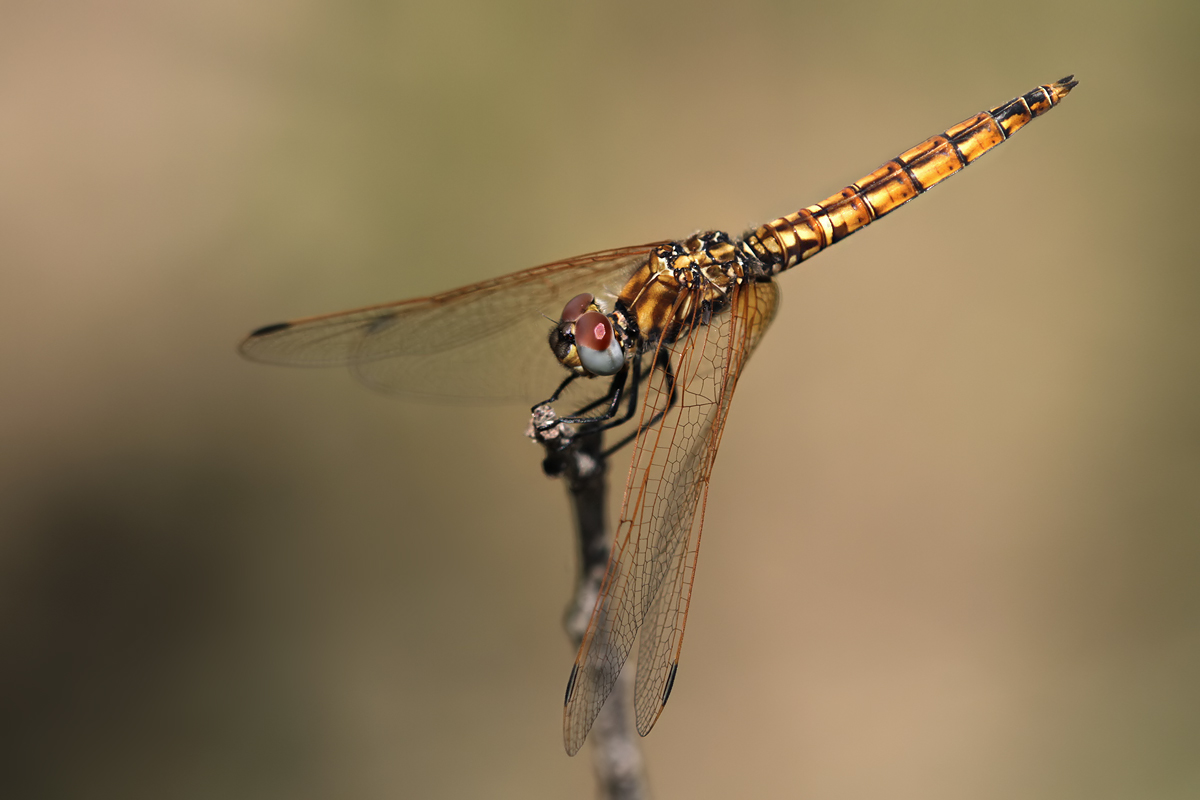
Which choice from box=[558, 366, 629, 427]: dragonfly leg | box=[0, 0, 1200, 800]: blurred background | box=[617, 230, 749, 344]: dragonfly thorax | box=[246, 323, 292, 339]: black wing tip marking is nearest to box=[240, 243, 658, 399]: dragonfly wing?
box=[246, 323, 292, 339]: black wing tip marking

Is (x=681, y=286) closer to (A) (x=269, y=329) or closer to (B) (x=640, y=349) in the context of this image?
(B) (x=640, y=349)

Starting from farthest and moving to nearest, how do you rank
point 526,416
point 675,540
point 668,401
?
point 526,416, point 668,401, point 675,540

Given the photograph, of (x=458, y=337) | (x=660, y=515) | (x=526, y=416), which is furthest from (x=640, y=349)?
(x=526, y=416)

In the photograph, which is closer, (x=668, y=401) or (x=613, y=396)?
(x=668, y=401)

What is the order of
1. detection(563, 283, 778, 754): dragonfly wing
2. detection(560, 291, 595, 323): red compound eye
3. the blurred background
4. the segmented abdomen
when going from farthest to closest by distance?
the blurred background < the segmented abdomen < detection(560, 291, 595, 323): red compound eye < detection(563, 283, 778, 754): dragonfly wing

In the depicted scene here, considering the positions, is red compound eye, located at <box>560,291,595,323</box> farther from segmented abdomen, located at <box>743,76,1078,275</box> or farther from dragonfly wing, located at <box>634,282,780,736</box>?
segmented abdomen, located at <box>743,76,1078,275</box>

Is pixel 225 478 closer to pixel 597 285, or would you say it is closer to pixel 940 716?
pixel 597 285
